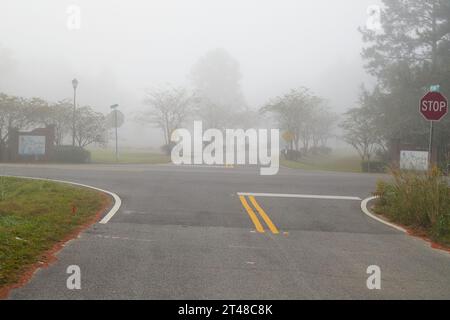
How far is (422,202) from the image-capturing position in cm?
956

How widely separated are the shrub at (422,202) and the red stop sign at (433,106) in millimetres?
1694

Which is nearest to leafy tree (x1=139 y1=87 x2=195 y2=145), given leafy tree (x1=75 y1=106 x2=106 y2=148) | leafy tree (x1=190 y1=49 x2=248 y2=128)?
leafy tree (x1=75 y1=106 x2=106 y2=148)

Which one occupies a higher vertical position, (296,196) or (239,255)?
(296,196)

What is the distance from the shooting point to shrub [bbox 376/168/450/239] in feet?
29.2

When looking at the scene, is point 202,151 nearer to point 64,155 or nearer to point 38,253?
point 64,155

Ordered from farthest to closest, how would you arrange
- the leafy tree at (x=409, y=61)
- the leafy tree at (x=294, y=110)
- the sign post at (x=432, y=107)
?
the leafy tree at (x=294, y=110)
the leafy tree at (x=409, y=61)
the sign post at (x=432, y=107)

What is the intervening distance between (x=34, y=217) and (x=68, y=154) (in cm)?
2266

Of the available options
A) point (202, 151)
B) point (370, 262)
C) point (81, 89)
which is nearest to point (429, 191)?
point (370, 262)

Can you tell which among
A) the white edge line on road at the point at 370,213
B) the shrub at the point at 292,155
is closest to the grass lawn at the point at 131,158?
the shrub at the point at 292,155

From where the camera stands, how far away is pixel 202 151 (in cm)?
4812

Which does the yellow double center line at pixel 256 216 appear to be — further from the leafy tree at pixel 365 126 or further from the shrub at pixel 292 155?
the shrub at pixel 292 155

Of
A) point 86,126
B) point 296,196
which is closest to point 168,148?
point 86,126

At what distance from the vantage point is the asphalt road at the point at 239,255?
4969mm

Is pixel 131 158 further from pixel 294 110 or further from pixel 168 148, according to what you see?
pixel 294 110
